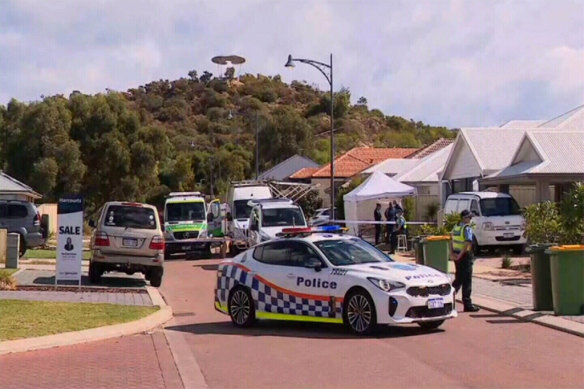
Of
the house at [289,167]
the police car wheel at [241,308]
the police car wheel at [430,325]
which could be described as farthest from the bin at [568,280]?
the house at [289,167]

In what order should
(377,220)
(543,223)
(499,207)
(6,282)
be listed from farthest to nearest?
(377,220) → (499,207) → (543,223) → (6,282)

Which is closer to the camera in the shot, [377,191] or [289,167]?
[377,191]

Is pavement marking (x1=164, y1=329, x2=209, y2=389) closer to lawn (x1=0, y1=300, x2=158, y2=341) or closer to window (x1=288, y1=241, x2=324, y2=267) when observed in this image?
lawn (x1=0, y1=300, x2=158, y2=341)

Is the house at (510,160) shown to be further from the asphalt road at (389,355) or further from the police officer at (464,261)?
the asphalt road at (389,355)

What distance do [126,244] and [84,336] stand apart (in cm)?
860

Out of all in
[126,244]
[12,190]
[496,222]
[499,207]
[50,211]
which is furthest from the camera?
[50,211]

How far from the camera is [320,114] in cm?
11956

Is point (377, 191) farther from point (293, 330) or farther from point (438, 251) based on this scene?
point (293, 330)

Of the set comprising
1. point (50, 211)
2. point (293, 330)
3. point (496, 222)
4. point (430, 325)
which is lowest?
point (293, 330)

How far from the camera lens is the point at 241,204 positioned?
36.2 meters

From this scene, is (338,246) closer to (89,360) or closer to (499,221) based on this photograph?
(89,360)

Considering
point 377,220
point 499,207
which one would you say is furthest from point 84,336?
point 377,220

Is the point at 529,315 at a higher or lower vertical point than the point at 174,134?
lower

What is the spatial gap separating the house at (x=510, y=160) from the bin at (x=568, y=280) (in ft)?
53.4
